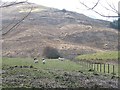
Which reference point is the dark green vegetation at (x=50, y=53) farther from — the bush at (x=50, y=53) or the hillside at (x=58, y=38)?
the hillside at (x=58, y=38)

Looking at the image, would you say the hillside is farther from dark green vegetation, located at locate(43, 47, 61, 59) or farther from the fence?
the fence

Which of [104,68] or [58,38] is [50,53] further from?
[104,68]

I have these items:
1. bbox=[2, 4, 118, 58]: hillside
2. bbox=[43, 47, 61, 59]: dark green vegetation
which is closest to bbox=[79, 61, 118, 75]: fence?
bbox=[43, 47, 61, 59]: dark green vegetation

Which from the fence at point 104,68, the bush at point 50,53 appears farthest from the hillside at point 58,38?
the fence at point 104,68

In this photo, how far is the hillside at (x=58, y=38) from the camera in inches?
4189

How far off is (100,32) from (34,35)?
846 inches

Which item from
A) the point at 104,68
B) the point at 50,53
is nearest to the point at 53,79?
the point at 104,68

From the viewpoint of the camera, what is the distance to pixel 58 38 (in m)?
126

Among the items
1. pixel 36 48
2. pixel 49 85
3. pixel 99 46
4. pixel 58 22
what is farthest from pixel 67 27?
pixel 49 85

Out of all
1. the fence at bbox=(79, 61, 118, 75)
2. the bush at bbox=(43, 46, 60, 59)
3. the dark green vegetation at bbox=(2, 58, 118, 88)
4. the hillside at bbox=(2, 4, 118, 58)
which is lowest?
the hillside at bbox=(2, 4, 118, 58)

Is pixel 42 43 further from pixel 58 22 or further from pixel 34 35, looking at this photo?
pixel 58 22

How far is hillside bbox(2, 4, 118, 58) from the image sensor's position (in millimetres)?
106400

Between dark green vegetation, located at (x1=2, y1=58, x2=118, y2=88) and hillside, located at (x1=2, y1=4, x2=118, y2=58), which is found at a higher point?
dark green vegetation, located at (x1=2, y1=58, x2=118, y2=88)

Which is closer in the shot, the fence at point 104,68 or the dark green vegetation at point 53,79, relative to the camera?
the dark green vegetation at point 53,79
